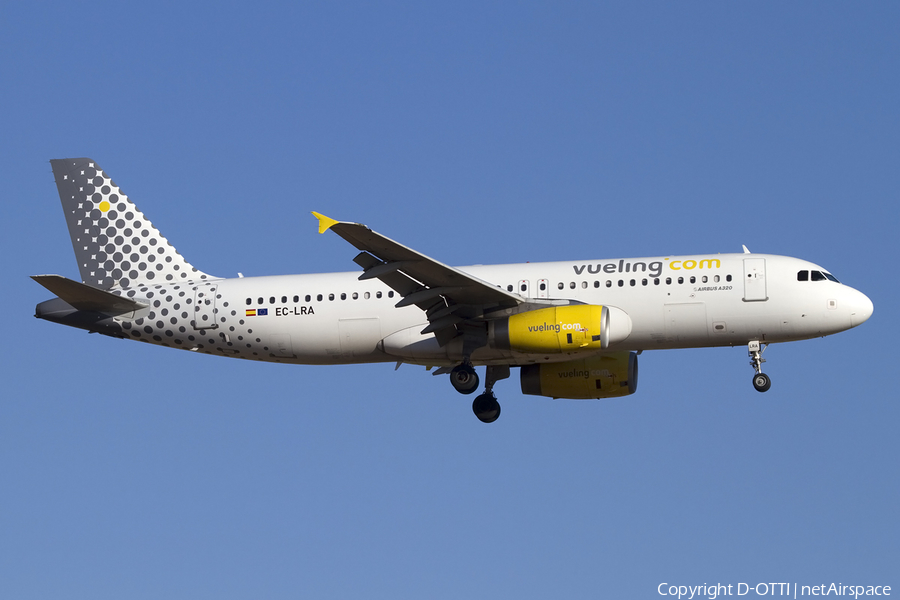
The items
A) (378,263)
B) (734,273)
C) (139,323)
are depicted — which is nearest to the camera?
(378,263)

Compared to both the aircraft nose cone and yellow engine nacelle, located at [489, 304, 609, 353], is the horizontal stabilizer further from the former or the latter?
the aircraft nose cone

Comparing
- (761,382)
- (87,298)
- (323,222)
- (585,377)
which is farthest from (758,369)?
(87,298)

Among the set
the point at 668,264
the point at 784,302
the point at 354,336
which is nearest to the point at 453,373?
the point at 354,336

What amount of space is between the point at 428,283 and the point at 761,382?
11.0 meters

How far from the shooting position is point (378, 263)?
120 feet

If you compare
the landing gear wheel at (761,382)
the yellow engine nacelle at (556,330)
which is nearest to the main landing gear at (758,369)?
the landing gear wheel at (761,382)

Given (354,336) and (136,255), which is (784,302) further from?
(136,255)

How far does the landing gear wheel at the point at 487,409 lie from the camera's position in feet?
141

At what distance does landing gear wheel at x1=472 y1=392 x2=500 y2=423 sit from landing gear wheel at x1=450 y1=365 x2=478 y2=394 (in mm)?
2454

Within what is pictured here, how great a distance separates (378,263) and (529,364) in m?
8.69

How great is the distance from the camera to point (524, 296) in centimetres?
3988

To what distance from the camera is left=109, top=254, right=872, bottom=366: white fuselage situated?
38.8 meters

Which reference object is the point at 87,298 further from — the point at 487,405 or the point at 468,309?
the point at 487,405

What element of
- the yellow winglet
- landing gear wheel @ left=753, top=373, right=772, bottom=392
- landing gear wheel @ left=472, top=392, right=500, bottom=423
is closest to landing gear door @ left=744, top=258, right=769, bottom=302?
landing gear wheel @ left=753, top=373, right=772, bottom=392
